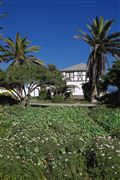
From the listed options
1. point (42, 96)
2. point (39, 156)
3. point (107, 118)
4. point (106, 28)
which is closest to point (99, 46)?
point (106, 28)

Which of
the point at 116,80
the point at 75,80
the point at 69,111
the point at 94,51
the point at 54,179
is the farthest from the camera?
the point at 75,80

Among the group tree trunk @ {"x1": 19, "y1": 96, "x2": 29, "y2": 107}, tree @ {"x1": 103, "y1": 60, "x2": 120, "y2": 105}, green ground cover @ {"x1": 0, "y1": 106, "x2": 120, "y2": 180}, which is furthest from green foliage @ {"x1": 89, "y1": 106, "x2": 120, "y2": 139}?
tree @ {"x1": 103, "y1": 60, "x2": 120, "y2": 105}

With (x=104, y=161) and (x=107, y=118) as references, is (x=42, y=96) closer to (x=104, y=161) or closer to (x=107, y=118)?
(x=107, y=118)

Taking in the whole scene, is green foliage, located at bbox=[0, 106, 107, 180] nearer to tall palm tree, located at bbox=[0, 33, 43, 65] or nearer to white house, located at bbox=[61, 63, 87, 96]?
tall palm tree, located at bbox=[0, 33, 43, 65]

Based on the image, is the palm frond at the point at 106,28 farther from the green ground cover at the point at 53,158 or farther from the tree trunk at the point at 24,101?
the green ground cover at the point at 53,158

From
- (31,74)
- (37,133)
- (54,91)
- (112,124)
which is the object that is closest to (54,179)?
(37,133)

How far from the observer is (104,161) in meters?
7.96

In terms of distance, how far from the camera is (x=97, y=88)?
53.3 meters

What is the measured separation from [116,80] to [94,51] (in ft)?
19.6

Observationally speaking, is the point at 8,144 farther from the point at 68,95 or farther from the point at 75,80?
the point at 75,80

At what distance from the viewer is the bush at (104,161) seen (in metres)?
7.68

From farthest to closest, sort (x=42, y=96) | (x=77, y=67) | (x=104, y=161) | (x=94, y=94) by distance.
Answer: (x=77, y=67)
(x=42, y=96)
(x=94, y=94)
(x=104, y=161)

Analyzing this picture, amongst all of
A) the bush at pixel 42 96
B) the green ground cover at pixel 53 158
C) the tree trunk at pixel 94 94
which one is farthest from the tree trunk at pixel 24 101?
the green ground cover at pixel 53 158

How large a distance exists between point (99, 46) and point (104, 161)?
43419 millimetres
